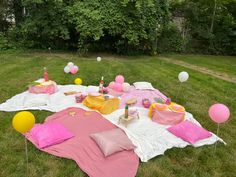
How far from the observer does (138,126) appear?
4391 mm

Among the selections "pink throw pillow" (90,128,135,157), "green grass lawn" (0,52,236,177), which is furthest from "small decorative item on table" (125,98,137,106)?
"pink throw pillow" (90,128,135,157)

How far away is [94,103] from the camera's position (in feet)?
16.6

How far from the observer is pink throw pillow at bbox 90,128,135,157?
135 inches

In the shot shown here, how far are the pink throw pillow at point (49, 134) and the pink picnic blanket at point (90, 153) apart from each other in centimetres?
6

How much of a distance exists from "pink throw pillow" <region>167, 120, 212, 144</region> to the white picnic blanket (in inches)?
2.7

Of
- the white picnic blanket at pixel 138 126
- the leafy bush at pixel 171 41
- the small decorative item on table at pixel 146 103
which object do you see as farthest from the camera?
the leafy bush at pixel 171 41

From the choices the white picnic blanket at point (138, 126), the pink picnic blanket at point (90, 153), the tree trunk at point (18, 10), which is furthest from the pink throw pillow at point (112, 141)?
the tree trunk at point (18, 10)

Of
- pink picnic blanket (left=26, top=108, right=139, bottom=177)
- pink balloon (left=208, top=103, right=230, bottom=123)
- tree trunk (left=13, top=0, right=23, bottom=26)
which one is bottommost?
pink picnic blanket (left=26, top=108, right=139, bottom=177)

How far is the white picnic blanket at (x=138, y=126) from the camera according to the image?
3734 millimetres

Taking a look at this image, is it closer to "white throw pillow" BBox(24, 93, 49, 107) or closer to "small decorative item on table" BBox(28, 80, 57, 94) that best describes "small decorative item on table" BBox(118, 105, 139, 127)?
"white throw pillow" BBox(24, 93, 49, 107)

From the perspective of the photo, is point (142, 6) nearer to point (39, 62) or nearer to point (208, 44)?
point (39, 62)

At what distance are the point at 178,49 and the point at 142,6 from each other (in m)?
4.65

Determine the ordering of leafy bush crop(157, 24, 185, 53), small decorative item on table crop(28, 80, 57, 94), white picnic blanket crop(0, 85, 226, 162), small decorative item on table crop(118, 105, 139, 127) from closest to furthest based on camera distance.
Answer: white picnic blanket crop(0, 85, 226, 162), small decorative item on table crop(118, 105, 139, 127), small decorative item on table crop(28, 80, 57, 94), leafy bush crop(157, 24, 185, 53)

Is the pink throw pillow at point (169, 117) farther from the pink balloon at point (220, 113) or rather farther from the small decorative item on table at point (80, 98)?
the small decorative item on table at point (80, 98)
